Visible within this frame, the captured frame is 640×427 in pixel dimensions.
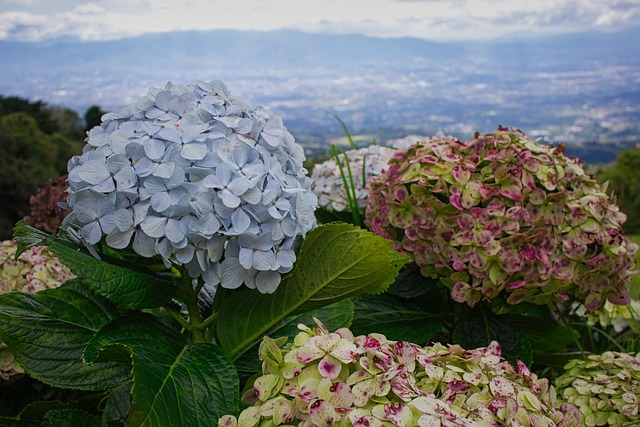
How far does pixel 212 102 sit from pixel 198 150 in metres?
0.18

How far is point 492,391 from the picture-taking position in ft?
3.36

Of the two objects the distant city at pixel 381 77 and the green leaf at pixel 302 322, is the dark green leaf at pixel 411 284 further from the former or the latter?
the distant city at pixel 381 77

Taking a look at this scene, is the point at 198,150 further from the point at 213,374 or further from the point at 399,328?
the point at 399,328

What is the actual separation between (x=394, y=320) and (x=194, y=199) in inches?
34.8

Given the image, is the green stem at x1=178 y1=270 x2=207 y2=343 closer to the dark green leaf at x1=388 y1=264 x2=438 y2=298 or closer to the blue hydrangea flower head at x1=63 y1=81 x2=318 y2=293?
the blue hydrangea flower head at x1=63 y1=81 x2=318 y2=293

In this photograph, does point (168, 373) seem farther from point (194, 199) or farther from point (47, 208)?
point (47, 208)

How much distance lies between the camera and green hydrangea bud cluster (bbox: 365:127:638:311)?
1.66 meters

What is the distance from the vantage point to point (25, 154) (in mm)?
16719

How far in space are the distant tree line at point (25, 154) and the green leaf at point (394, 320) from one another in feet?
38.6

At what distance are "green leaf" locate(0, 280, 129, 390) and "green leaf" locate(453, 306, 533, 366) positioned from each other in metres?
0.94

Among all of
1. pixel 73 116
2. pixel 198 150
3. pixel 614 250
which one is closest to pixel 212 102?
pixel 198 150

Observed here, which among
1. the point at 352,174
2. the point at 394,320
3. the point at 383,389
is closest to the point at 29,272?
the point at 394,320

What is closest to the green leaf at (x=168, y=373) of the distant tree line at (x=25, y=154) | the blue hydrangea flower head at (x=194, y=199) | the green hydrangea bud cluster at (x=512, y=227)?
the blue hydrangea flower head at (x=194, y=199)

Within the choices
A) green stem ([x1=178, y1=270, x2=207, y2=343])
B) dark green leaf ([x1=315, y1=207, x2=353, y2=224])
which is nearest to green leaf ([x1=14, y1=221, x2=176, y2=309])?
green stem ([x1=178, y1=270, x2=207, y2=343])
